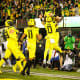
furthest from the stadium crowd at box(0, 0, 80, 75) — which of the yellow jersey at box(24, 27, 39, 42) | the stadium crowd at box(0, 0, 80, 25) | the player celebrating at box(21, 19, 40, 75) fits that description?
the yellow jersey at box(24, 27, 39, 42)

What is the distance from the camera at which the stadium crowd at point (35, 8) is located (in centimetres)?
1328

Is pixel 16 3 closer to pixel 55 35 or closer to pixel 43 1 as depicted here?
pixel 43 1

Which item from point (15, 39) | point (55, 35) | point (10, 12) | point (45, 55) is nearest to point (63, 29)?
point (55, 35)

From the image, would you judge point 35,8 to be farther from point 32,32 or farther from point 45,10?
point 32,32

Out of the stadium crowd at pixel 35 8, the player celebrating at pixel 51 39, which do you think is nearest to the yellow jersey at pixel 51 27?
the player celebrating at pixel 51 39

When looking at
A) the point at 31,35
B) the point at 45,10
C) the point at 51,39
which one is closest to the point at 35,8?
the point at 45,10

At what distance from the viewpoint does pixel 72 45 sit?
36.0 ft

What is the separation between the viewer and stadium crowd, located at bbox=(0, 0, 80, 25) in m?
13.3

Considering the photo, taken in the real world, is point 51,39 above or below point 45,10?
below

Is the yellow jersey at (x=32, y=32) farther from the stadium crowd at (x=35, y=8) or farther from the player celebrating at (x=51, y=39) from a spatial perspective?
the stadium crowd at (x=35, y=8)

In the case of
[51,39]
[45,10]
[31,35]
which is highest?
[45,10]

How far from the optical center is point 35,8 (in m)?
15.5

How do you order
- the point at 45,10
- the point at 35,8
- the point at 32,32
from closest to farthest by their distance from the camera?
the point at 32,32 < the point at 45,10 < the point at 35,8

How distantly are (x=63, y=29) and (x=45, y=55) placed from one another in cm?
165
